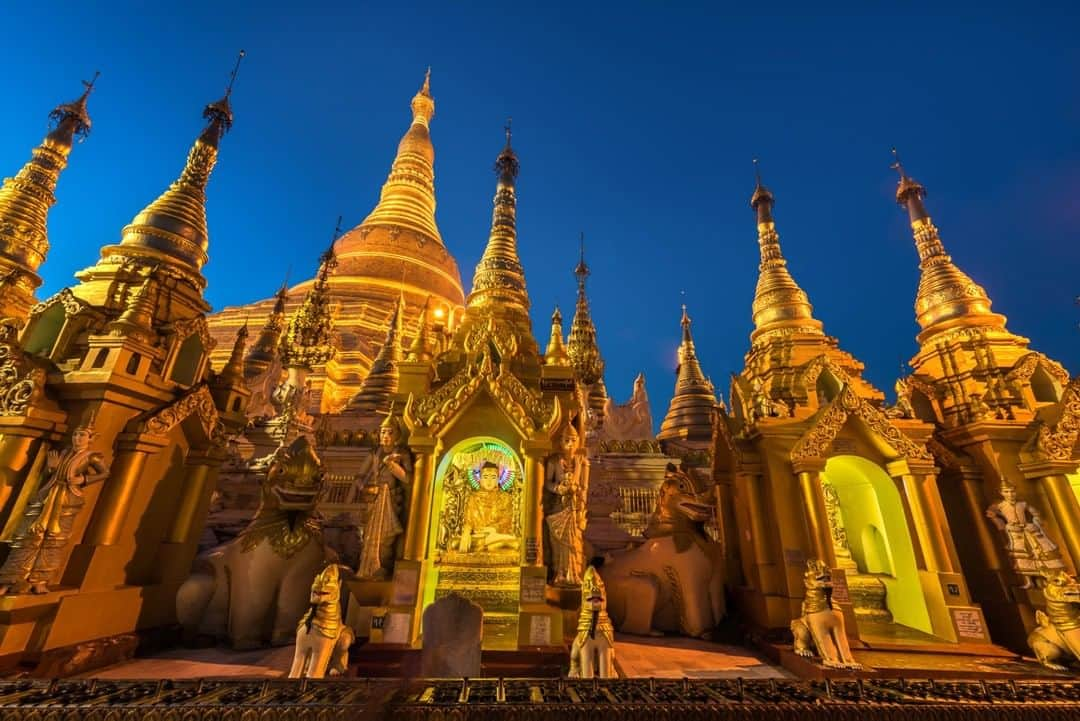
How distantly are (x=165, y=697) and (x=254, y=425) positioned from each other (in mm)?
13272

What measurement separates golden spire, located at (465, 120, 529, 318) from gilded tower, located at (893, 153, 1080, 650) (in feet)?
24.5

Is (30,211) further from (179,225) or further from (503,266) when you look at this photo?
(503,266)

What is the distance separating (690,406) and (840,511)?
1090cm

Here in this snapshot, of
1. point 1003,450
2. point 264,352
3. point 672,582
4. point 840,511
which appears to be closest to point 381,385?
point 264,352

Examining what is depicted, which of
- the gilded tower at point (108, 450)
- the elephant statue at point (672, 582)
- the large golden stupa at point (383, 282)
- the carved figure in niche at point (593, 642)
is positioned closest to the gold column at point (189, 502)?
the gilded tower at point (108, 450)

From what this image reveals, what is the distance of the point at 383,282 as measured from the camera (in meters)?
29.0

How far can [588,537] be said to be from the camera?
37.2 feet

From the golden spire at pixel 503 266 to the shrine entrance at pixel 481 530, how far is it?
3.60m

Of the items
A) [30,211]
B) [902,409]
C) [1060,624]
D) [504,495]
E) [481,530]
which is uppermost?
[30,211]

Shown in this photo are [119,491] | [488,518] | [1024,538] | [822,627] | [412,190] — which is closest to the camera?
[822,627]

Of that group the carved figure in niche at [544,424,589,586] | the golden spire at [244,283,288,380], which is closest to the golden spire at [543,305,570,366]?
the carved figure in niche at [544,424,589,586]

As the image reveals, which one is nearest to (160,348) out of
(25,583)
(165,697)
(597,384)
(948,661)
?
(25,583)

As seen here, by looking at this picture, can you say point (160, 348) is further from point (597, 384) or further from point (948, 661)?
point (597, 384)

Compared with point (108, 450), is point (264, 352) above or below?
above
